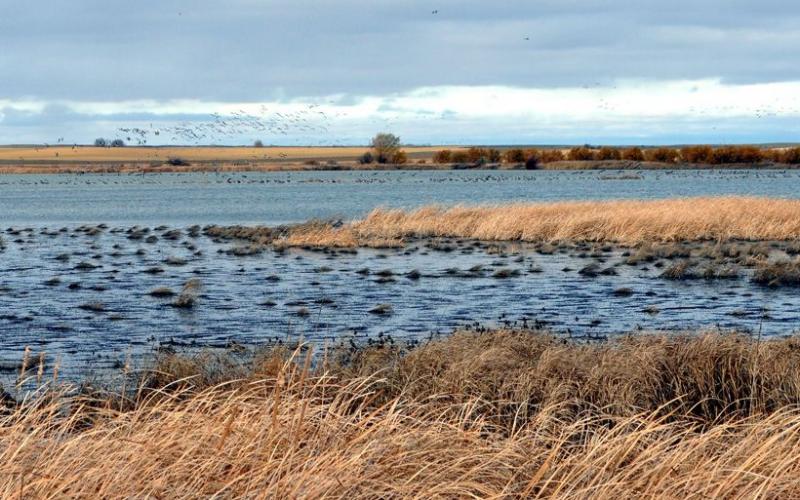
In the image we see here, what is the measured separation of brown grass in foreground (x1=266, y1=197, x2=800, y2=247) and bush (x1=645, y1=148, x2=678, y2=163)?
118m

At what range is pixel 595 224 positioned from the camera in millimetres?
37000

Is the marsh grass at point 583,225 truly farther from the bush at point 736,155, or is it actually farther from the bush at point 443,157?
the bush at point 443,157

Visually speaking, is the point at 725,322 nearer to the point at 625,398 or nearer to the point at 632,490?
the point at 625,398

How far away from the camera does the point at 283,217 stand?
60438 mm

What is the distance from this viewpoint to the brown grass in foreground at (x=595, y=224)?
36000 mm

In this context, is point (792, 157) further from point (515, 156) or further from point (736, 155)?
point (515, 156)

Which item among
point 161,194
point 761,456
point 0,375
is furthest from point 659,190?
point 761,456

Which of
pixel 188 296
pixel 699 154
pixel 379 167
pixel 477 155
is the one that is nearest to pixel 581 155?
pixel 477 155

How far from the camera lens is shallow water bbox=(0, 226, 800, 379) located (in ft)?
61.2

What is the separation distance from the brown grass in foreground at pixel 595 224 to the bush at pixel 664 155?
11792 centimetres

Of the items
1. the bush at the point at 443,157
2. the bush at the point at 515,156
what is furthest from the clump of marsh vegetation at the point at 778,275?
the bush at the point at 443,157

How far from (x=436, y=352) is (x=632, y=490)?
621 cm

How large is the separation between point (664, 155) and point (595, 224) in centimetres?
12446

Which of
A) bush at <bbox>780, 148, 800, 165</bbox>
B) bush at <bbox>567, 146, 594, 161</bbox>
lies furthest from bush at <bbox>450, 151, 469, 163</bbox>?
bush at <bbox>780, 148, 800, 165</bbox>
